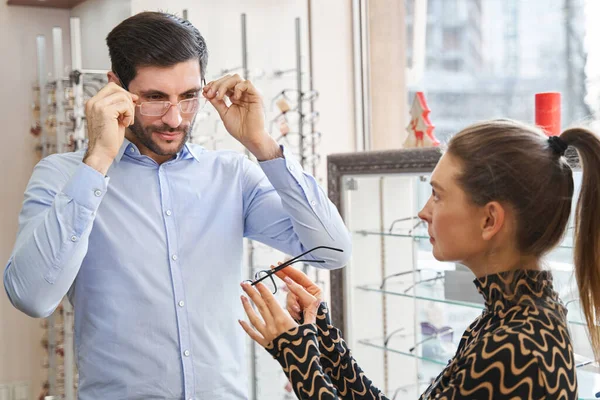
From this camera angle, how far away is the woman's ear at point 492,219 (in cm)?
126

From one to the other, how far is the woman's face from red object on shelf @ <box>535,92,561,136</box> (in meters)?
1.17

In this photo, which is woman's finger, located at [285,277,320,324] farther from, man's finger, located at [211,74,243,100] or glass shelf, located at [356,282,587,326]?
glass shelf, located at [356,282,587,326]

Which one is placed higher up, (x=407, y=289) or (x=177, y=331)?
(x=177, y=331)

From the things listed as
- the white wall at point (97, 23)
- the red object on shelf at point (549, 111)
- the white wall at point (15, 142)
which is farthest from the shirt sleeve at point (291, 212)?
the white wall at point (15, 142)

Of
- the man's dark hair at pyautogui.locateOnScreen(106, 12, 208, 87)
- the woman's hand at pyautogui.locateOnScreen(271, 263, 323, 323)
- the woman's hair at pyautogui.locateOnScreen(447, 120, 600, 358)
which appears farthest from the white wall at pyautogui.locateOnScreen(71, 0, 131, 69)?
the woman's hair at pyautogui.locateOnScreen(447, 120, 600, 358)

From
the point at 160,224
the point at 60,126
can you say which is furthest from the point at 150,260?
the point at 60,126

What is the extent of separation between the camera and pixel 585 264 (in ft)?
4.12

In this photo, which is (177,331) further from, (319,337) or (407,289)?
(407,289)

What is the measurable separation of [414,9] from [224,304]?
2.46m

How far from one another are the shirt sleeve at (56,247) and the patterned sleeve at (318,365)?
0.50 meters

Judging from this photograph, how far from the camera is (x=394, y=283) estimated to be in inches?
129

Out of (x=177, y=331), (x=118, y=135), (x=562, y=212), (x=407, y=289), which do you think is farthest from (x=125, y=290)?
(x=407, y=289)

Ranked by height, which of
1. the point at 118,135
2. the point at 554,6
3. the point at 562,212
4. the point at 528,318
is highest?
the point at 554,6

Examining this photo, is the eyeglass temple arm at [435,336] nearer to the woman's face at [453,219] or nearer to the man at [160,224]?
the man at [160,224]
